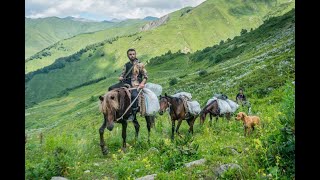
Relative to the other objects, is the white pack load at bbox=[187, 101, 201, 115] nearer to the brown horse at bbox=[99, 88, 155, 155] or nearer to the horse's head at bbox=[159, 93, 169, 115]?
the horse's head at bbox=[159, 93, 169, 115]

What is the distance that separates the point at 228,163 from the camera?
770 cm

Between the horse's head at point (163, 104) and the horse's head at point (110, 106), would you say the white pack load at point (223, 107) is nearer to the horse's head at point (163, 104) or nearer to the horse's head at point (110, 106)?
the horse's head at point (163, 104)

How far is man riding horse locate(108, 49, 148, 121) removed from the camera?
14.0m

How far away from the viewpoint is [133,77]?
14344mm

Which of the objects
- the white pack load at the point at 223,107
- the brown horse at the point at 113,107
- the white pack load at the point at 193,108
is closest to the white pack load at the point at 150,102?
the brown horse at the point at 113,107

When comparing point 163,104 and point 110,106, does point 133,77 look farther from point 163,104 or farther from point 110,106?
point 163,104

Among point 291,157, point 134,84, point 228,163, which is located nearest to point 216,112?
point 134,84

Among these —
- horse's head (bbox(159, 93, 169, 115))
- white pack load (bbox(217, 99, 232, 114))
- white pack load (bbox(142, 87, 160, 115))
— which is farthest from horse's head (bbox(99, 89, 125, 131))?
white pack load (bbox(217, 99, 232, 114))

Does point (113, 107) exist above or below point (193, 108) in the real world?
above

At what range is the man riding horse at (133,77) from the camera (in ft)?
46.0

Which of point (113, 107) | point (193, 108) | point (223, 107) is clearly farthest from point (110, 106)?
point (223, 107)

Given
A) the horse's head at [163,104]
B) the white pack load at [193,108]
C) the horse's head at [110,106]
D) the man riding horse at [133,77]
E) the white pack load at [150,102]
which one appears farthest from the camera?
the white pack load at [193,108]
